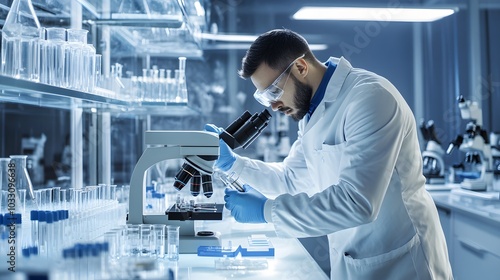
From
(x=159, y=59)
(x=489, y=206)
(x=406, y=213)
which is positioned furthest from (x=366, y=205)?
(x=159, y=59)

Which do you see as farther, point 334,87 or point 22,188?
point 334,87

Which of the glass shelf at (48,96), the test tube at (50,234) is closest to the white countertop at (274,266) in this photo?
the test tube at (50,234)

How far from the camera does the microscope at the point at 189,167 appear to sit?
5.29 feet

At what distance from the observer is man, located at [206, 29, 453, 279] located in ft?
4.48

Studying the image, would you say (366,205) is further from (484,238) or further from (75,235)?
(484,238)

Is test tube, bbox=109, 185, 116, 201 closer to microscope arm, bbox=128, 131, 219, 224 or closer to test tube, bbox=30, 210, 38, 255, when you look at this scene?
microscope arm, bbox=128, 131, 219, 224

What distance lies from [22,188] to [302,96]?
3.31 feet

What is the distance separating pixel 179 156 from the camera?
1.64 metres

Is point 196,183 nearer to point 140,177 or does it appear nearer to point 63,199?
point 140,177

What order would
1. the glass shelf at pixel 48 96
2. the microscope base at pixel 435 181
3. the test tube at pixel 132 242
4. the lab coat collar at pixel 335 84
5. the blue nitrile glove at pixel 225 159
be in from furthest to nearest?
the microscope base at pixel 435 181
the blue nitrile glove at pixel 225 159
the lab coat collar at pixel 335 84
the test tube at pixel 132 242
the glass shelf at pixel 48 96

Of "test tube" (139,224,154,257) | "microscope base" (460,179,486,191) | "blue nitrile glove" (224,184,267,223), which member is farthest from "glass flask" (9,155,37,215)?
"microscope base" (460,179,486,191)

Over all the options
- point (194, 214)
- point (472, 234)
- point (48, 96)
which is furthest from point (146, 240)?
point (472, 234)

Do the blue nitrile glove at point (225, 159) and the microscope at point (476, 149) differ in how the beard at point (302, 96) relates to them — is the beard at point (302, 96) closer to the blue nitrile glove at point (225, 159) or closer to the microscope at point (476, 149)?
the blue nitrile glove at point (225, 159)

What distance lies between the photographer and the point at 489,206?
2561 millimetres
